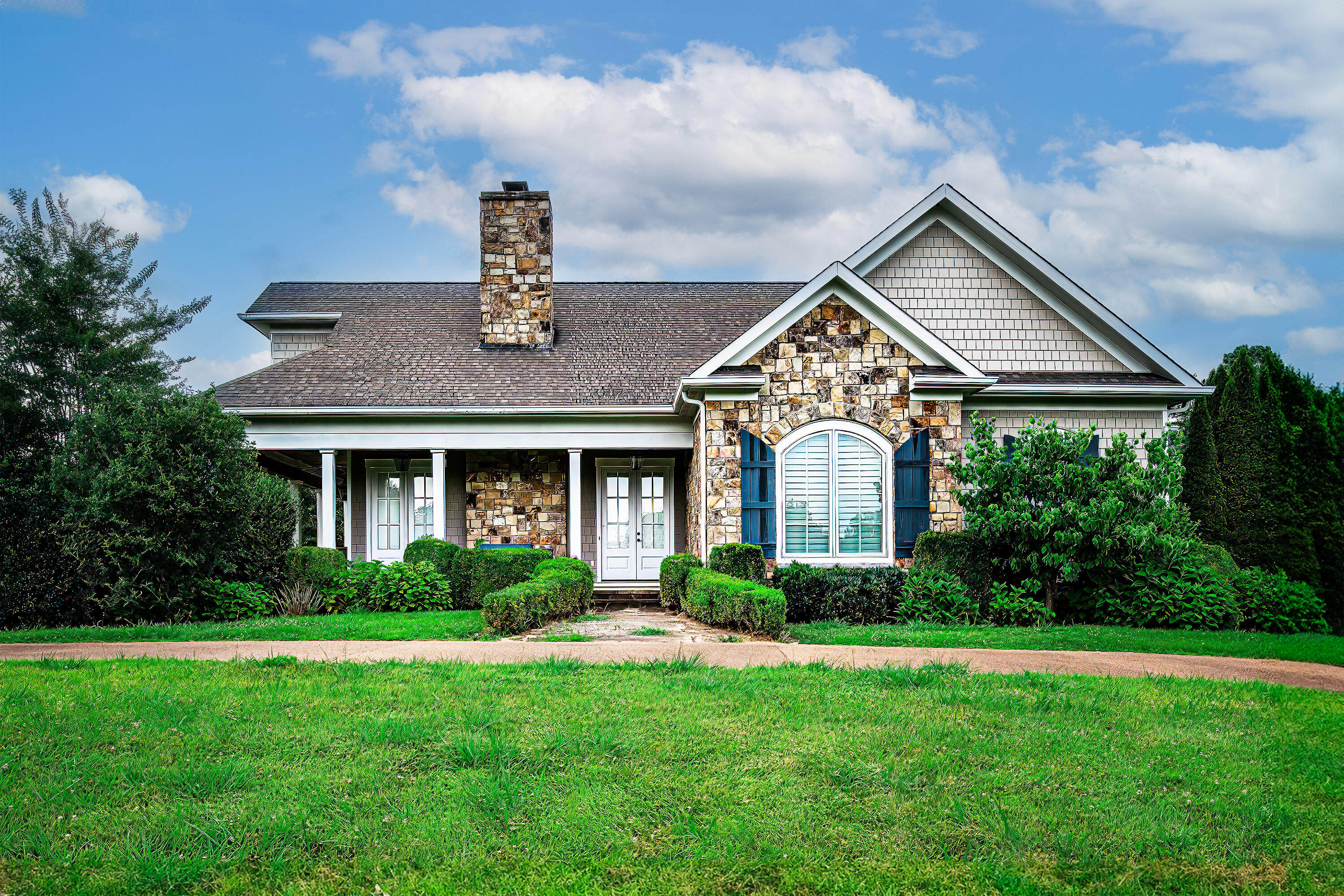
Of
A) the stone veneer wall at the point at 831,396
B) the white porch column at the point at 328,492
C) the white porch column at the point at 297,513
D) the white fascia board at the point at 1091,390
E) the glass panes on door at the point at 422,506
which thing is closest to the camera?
the stone veneer wall at the point at 831,396

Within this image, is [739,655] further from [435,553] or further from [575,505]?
[575,505]

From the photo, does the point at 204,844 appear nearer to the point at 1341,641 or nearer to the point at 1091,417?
the point at 1341,641

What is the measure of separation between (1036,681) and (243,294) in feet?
61.6

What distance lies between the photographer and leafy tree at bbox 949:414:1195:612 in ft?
36.3

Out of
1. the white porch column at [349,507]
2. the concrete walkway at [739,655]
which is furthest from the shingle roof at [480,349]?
the concrete walkway at [739,655]

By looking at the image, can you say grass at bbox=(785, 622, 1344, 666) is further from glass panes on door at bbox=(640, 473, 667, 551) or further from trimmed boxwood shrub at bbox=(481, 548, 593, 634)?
glass panes on door at bbox=(640, 473, 667, 551)

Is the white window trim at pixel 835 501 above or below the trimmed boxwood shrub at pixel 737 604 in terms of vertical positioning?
above

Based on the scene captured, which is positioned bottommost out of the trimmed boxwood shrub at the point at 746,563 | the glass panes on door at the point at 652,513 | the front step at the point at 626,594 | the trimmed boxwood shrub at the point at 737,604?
the front step at the point at 626,594

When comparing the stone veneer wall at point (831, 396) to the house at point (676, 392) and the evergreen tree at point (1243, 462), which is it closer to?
the house at point (676, 392)

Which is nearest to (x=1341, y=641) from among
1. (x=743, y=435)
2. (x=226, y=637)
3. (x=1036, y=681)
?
(x=1036, y=681)

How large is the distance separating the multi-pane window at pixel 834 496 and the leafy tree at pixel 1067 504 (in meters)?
1.31

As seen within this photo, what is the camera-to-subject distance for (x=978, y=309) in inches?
573

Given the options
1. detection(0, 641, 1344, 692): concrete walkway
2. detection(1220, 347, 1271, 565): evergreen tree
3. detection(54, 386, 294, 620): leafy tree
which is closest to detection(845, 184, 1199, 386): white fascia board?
detection(1220, 347, 1271, 565): evergreen tree

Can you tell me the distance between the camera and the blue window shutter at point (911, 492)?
1257 centimetres
